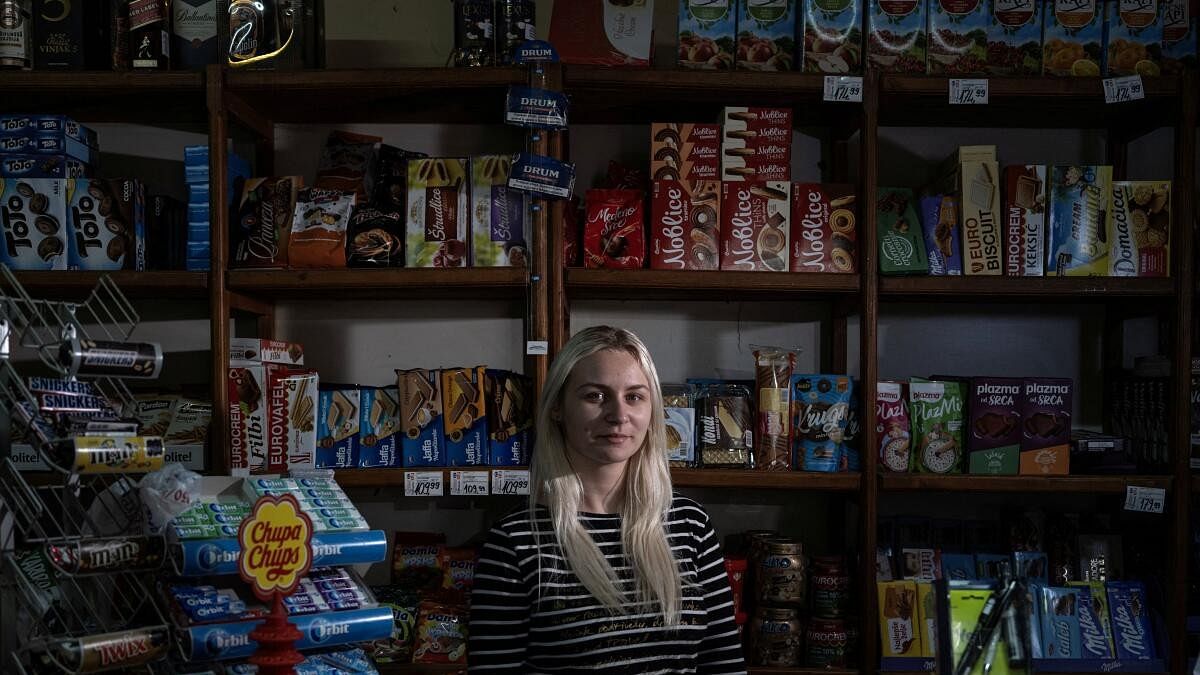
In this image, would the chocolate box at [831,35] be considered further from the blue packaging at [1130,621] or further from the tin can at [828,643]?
the blue packaging at [1130,621]

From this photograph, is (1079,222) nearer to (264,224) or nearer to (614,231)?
(614,231)

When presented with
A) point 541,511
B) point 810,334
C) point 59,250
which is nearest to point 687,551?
point 541,511

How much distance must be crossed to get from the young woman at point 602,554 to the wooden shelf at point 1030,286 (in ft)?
3.65

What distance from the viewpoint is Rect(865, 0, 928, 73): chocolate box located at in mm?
2756

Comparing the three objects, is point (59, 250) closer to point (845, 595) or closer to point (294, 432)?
point (294, 432)

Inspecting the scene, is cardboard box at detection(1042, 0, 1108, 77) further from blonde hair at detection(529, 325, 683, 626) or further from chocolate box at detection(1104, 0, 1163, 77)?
blonde hair at detection(529, 325, 683, 626)

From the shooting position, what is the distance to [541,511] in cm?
189

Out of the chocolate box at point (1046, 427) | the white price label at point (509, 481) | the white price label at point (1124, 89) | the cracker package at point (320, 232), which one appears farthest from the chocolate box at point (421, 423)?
the white price label at point (1124, 89)

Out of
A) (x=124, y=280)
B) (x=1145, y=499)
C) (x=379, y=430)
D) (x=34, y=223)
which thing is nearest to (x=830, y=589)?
(x=1145, y=499)

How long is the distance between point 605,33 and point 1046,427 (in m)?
1.70

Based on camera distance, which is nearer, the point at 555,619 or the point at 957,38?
the point at 555,619

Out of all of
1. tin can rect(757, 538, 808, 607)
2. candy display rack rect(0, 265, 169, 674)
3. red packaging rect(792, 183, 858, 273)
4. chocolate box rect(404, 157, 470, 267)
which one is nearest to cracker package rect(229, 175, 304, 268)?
chocolate box rect(404, 157, 470, 267)

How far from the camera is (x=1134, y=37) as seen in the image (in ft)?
8.98

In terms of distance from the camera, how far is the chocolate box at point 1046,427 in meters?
2.76
